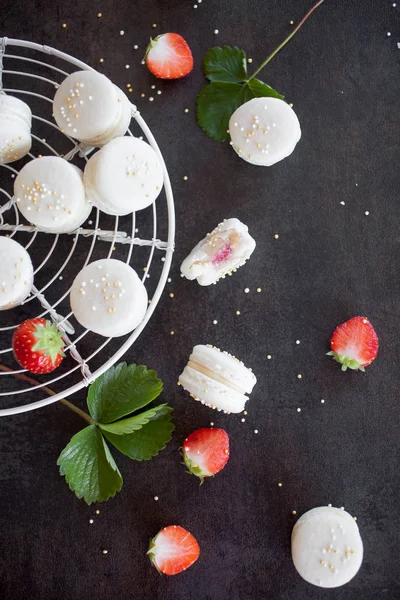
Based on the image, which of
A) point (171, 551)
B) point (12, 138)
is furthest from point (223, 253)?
point (171, 551)

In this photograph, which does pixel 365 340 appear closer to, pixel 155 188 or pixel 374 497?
pixel 374 497

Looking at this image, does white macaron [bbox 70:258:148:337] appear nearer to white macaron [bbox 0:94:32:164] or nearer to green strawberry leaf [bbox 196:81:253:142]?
white macaron [bbox 0:94:32:164]

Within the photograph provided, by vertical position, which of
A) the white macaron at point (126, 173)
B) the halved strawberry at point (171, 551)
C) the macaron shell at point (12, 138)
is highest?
the white macaron at point (126, 173)

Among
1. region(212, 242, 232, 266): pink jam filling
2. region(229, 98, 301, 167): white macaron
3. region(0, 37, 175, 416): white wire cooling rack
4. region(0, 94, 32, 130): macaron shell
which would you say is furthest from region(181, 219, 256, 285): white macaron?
region(0, 94, 32, 130): macaron shell

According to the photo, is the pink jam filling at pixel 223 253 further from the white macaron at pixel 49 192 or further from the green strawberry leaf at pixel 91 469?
the green strawberry leaf at pixel 91 469

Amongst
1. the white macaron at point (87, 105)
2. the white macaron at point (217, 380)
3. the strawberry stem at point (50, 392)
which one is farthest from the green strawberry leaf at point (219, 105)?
the strawberry stem at point (50, 392)

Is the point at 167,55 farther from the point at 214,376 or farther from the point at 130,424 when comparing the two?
the point at 130,424
